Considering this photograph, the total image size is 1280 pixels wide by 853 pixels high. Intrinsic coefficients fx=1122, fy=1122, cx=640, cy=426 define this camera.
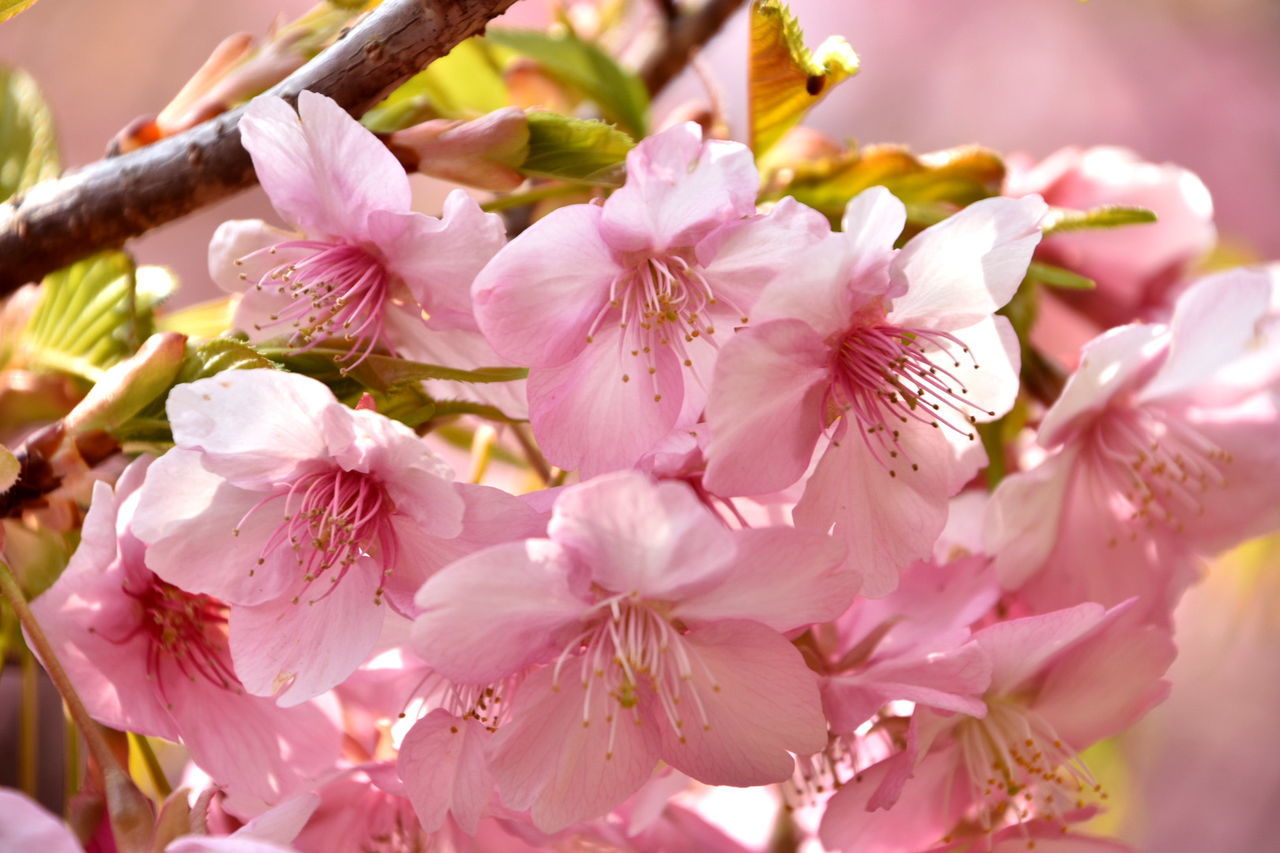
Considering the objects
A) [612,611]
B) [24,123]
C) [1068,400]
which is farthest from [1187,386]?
[24,123]

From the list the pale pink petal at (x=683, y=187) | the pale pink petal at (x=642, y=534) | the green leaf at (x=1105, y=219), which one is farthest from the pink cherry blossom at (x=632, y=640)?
the green leaf at (x=1105, y=219)

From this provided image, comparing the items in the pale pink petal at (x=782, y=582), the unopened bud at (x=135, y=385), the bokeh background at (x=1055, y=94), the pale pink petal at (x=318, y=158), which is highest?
the pale pink petal at (x=318, y=158)

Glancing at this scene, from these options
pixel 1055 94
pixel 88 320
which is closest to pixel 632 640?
pixel 88 320

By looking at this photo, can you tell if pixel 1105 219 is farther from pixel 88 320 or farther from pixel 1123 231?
pixel 88 320

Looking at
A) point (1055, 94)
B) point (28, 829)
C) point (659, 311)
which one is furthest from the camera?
point (1055, 94)

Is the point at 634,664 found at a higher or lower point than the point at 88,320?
lower

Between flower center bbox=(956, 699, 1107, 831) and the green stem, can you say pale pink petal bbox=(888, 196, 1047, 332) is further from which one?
the green stem

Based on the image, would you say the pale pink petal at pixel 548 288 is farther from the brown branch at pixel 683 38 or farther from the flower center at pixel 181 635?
the brown branch at pixel 683 38
